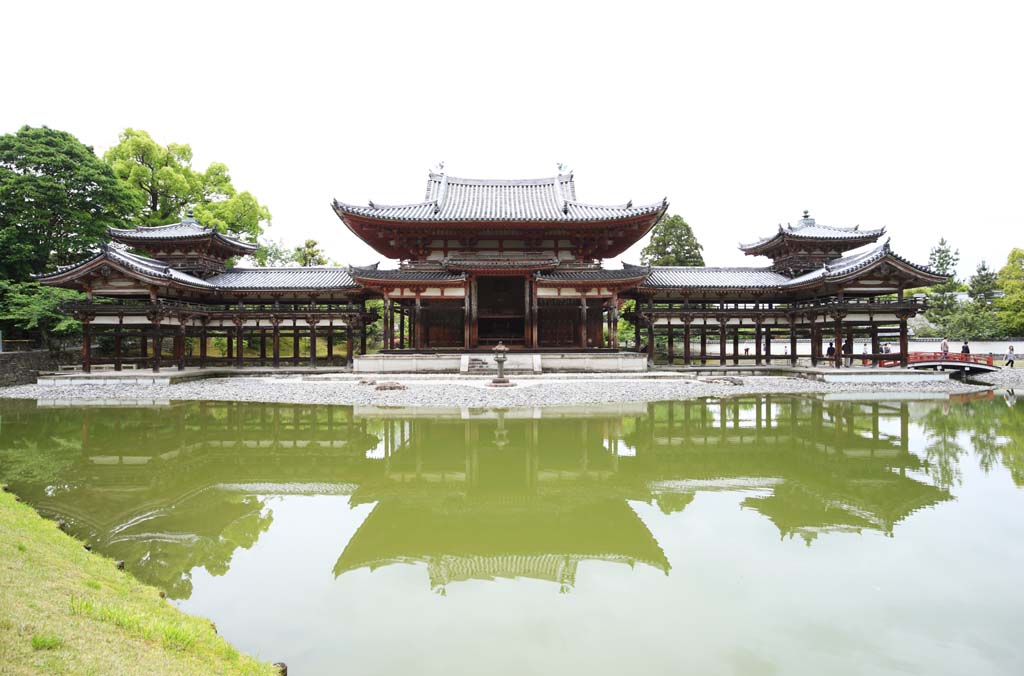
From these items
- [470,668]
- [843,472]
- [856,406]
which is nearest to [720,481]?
[843,472]

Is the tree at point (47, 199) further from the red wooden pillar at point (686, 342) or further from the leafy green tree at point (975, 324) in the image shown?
the leafy green tree at point (975, 324)

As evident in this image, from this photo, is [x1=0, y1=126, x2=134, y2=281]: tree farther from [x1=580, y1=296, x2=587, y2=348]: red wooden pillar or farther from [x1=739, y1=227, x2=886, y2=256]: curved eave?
[x1=739, y1=227, x2=886, y2=256]: curved eave

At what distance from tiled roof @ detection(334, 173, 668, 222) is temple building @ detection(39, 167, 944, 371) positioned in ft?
0.36

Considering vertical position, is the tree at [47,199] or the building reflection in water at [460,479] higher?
the tree at [47,199]

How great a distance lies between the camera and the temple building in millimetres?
20922

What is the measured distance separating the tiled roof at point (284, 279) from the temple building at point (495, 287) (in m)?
0.11

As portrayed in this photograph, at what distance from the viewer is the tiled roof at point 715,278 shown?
24.2m

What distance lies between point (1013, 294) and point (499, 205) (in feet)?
118

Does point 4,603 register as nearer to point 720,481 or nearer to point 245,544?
point 245,544

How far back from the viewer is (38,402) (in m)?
15.5

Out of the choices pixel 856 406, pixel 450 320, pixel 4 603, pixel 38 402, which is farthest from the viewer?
pixel 450 320

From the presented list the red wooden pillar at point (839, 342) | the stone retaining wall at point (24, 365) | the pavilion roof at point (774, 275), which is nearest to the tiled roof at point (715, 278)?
the pavilion roof at point (774, 275)

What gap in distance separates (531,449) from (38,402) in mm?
17192

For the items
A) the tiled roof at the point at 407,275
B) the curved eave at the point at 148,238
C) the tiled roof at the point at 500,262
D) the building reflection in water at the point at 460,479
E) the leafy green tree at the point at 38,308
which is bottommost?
the building reflection in water at the point at 460,479
